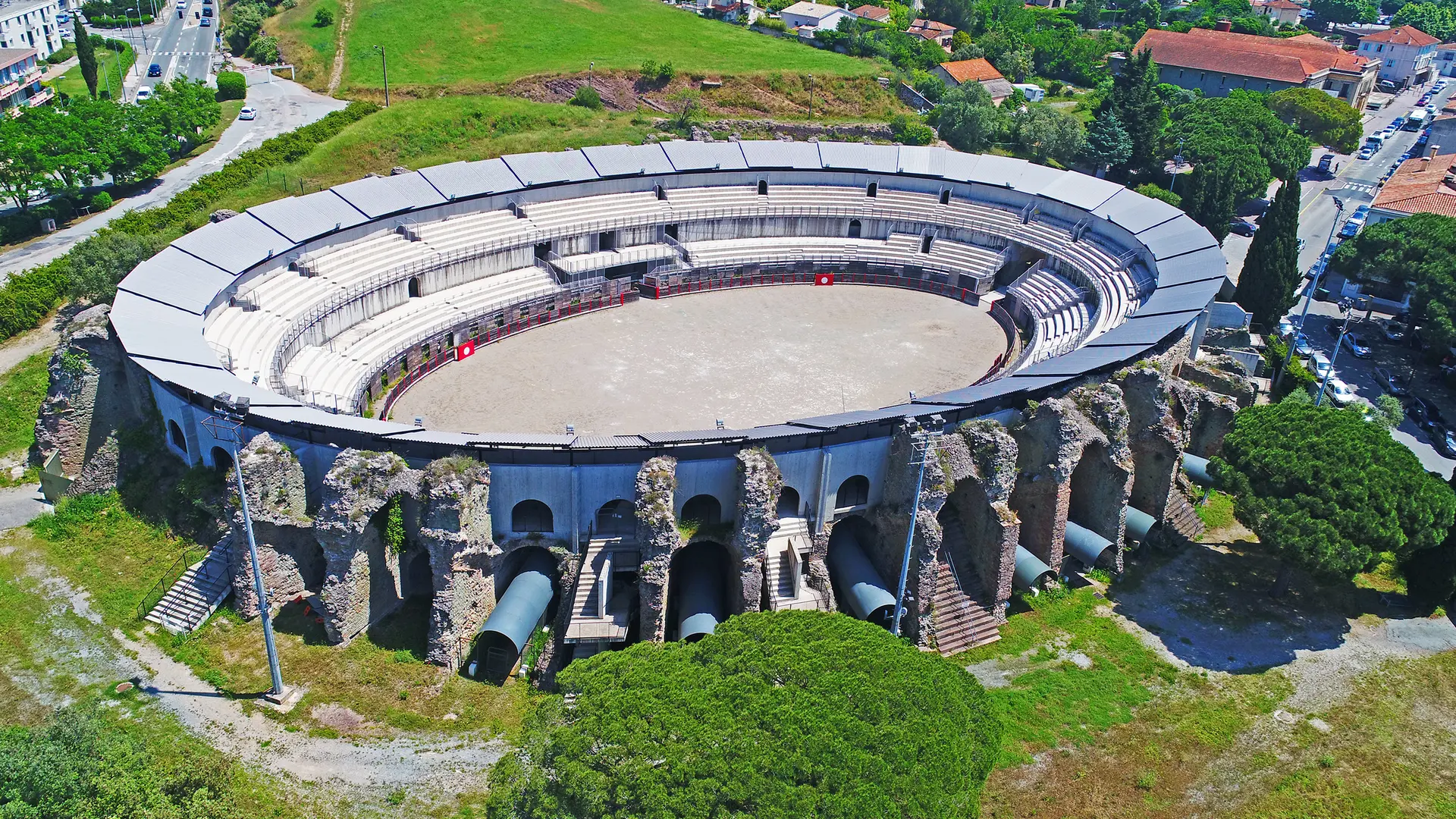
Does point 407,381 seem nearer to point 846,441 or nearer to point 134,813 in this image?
point 846,441

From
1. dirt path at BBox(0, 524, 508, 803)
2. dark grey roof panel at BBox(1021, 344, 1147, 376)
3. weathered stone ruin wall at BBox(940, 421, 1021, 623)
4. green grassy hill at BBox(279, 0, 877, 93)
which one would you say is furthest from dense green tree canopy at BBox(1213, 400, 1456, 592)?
green grassy hill at BBox(279, 0, 877, 93)

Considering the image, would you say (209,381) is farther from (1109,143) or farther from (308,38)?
(308,38)

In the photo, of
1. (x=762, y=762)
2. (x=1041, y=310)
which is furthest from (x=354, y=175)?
(x=762, y=762)

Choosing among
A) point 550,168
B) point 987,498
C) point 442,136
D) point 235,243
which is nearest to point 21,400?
point 235,243

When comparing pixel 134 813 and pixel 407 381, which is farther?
pixel 407 381

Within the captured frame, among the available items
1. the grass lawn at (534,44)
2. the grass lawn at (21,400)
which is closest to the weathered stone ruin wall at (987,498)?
the grass lawn at (21,400)

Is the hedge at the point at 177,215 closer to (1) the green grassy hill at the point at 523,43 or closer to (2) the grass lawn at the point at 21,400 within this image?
(2) the grass lawn at the point at 21,400

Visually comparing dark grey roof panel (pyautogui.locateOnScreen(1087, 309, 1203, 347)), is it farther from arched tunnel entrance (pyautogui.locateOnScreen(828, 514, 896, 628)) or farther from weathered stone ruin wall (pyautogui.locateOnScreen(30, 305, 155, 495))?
A: weathered stone ruin wall (pyautogui.locateOnScreen(30, 305, 155, 495))

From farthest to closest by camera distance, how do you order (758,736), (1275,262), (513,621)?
1. (1275,262)
2. (513,621)
3. (758,736)
